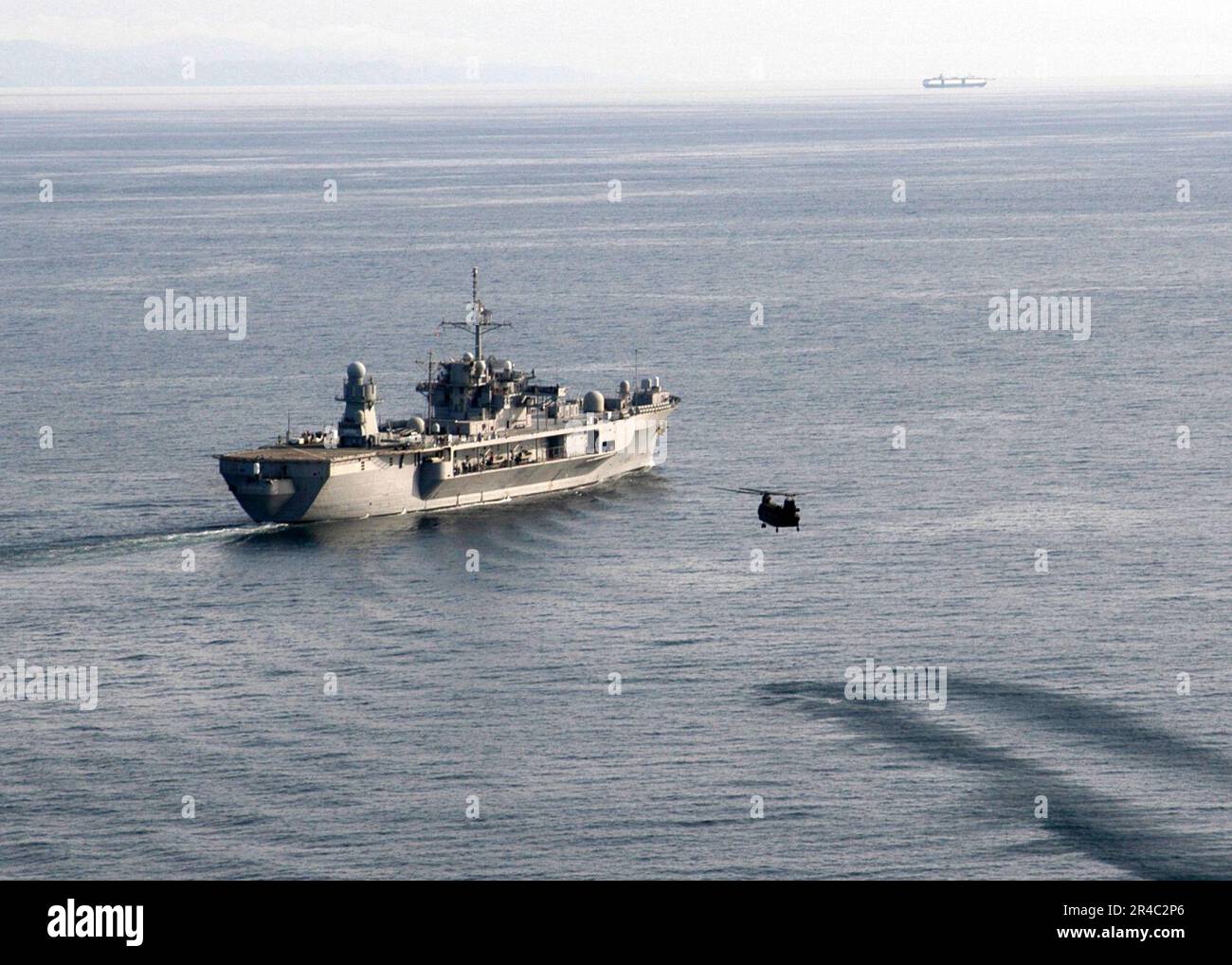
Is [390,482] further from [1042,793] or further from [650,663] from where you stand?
[1042,793]

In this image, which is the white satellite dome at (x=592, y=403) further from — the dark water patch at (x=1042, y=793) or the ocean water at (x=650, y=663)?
the dark water patch at (x=1042, y=793)

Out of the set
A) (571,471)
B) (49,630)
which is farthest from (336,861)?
(571,471)

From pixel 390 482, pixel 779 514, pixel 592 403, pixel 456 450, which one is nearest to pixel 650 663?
pixel 779 514

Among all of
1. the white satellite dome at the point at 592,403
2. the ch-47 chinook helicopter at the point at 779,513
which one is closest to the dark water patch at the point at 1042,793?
the ch-47 chinook helicopter at the point at 779,513

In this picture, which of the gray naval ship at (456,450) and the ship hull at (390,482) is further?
the gray naval ship at (456,450)

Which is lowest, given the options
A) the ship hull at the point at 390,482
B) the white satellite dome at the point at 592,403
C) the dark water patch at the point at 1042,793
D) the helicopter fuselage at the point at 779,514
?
the dark water patch at the point at 1042,793

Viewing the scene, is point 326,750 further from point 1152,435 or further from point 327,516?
point 1152,435

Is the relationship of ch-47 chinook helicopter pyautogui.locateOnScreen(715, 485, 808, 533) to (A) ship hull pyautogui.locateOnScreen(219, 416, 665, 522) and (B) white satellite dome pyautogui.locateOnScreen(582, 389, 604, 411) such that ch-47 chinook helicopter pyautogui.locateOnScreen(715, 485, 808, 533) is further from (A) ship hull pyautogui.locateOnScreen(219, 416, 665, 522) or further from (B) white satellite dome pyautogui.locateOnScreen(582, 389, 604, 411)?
(B) white satellite dome pyautogui.locateOnScreen(582, 389, 604, 411)

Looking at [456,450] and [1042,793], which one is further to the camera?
[456,450]
